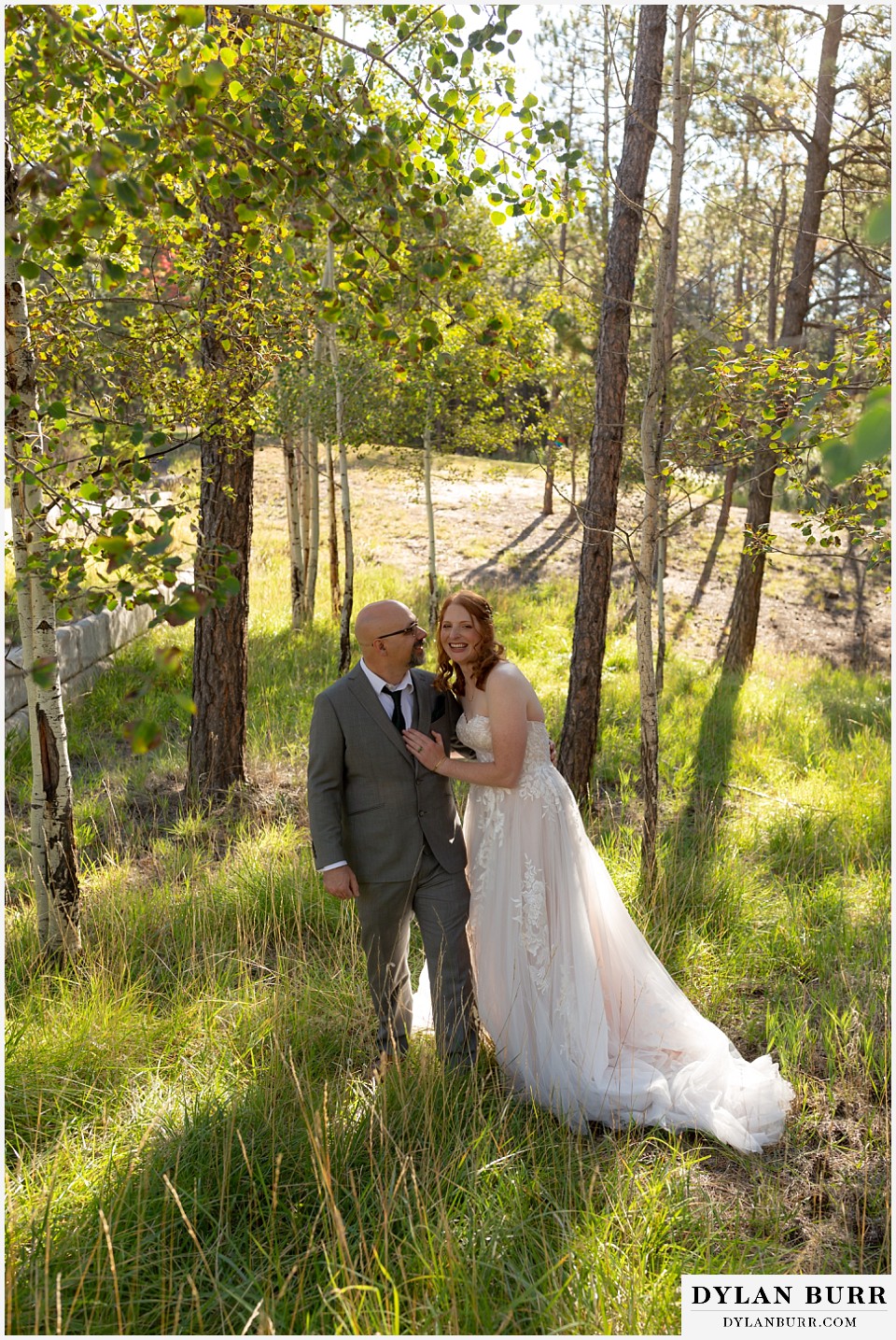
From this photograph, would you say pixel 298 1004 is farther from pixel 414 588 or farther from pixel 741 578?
pixel 414 588

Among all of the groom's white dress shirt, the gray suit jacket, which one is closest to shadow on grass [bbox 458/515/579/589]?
the groom's white dress shirt

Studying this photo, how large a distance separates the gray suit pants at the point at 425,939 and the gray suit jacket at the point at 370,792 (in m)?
0.07

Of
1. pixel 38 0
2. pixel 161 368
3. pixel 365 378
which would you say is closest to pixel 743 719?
pixel 365 378

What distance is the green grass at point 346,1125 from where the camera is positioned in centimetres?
268

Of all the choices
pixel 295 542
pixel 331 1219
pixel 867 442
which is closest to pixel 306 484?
pixel 295 542

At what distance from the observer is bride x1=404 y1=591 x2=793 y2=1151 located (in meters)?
3.87

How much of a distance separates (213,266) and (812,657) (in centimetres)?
1512

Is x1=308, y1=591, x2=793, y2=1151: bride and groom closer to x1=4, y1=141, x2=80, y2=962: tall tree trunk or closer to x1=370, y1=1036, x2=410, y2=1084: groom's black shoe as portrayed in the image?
x1=370, y1=1036, x2=410, y2=1084: groom's black shoe

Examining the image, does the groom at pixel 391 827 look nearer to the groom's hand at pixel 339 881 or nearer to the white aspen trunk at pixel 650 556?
the groom's hand at pixel 339 881

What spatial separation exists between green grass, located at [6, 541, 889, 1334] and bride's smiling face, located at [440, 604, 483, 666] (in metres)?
1.20

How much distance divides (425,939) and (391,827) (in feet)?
1.82

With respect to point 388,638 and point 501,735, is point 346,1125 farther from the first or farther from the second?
point 388,638

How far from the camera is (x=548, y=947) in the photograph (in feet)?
13.6

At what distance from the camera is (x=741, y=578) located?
13.5 m
